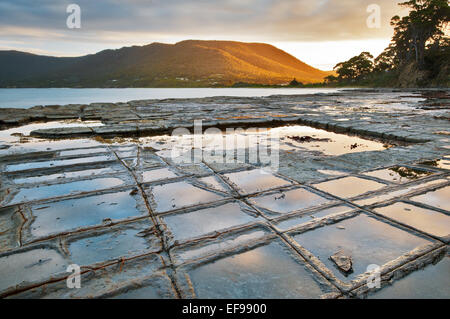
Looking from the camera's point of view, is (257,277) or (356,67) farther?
(356,67)

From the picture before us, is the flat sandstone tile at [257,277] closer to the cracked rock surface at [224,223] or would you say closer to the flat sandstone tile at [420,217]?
the cracked rock surface at [224,223]

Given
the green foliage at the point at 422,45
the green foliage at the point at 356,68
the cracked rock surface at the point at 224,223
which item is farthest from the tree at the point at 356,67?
the cracked rock surface at the point at 224,223

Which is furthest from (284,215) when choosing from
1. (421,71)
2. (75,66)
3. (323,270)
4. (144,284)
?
(75,66)

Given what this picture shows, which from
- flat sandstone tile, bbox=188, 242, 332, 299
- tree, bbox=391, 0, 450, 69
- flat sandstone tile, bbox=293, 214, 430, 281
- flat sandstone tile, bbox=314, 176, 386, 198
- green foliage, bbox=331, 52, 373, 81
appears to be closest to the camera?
flat sandstone tile, bbox=188, 242, 332, 299

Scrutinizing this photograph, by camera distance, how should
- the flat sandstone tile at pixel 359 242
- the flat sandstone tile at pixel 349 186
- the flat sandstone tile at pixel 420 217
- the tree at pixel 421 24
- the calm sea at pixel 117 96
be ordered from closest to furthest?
the flat sandstone tile at pixel 359 242 < the flat sandstone tile at pixel 420 217 < the flat sandstone tile at pixel 349 186 < the calm sea at pixel 117 96 < the tree at pixel 421 24

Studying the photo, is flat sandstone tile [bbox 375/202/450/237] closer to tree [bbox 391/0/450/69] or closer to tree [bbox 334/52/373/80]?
tree [bbox 391/0/450/69]

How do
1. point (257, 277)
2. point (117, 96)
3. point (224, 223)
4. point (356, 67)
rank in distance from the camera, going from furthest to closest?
point (356, 67), point (117, 96), point (224, 223), point (257, 277)

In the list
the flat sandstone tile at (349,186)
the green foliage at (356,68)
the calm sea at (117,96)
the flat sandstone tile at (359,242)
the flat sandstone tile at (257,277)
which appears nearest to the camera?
the flat sandstone tile at (257,277)

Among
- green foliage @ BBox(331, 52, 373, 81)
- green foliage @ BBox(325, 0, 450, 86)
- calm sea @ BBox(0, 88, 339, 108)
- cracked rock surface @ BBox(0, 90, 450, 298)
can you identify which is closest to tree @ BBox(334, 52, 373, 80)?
green foliage @ BBox(331, 52, 373, 81)

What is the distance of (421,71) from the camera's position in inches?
1331

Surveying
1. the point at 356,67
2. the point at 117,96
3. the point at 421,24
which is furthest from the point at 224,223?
the point at 356,67

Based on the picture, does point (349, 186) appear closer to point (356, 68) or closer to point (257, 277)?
point (257, 277)

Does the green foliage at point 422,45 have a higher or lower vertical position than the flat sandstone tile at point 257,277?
higher

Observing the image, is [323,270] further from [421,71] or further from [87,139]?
[421,71]
